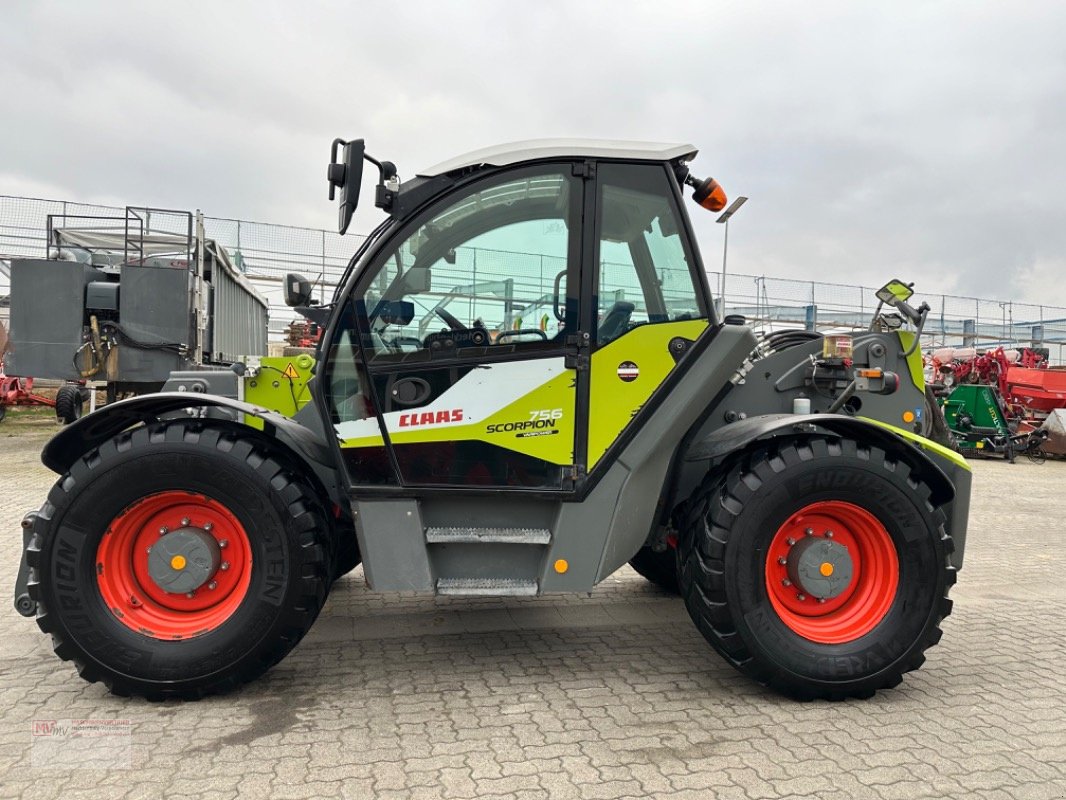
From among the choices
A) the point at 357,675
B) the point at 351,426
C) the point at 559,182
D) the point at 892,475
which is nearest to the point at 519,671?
the point at 357,675

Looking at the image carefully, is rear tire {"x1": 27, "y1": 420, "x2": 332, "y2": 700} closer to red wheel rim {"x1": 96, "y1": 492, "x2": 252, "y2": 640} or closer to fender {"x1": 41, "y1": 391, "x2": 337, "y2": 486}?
red wheel rim {"x1": 96, "y1": 492, "x2": 252, "y2": 640}

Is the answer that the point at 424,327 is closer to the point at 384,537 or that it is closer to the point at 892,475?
the point at 384,537

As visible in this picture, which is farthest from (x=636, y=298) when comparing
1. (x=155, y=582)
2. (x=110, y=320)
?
(x=110, y=320)

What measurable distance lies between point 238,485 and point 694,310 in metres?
2.24

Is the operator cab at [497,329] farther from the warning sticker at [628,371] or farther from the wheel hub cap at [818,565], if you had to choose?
the wheel hub cap at [818,565]

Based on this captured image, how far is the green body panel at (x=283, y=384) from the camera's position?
4355 mm

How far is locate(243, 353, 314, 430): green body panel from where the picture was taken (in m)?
4.36

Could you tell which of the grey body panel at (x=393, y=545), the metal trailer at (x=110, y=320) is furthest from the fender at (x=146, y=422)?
the metal trailer at (x=110, y=320)

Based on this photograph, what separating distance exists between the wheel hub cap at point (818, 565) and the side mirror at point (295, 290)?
2.66 metres

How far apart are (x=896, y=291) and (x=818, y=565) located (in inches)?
76.0

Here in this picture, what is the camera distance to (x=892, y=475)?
11.8ft

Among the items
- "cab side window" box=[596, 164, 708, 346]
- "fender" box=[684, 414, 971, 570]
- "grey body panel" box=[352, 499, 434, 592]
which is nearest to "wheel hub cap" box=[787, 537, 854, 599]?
"fender" box=[684, 414, 971, 570]

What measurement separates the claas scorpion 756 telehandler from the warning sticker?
0.06ft

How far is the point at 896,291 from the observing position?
4652mm
